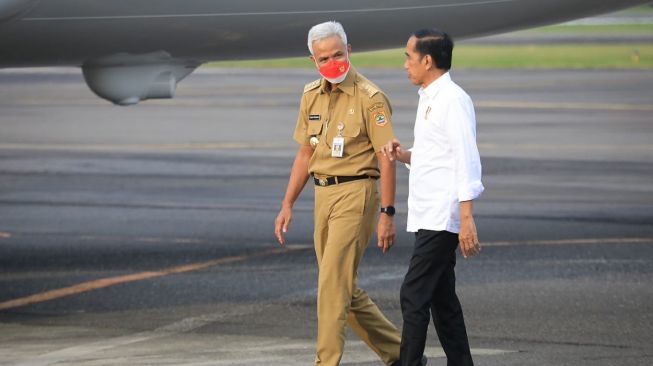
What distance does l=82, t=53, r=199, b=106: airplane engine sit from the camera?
10516 millimetres

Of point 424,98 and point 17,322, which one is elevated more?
point 424,98

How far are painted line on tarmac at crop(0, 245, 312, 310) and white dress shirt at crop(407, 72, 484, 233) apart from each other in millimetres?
3738

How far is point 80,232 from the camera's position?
1259 centimetres

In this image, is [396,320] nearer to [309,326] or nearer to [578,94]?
[309,326]

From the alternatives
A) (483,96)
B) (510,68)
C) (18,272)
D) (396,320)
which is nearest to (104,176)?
(18,272)

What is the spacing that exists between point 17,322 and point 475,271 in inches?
129

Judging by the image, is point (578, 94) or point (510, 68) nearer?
point (578, 94)

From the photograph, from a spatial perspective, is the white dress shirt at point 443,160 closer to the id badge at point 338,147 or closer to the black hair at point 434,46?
the black hair at point 434,46

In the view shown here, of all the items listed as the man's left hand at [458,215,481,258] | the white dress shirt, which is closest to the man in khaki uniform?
the white dress shirt

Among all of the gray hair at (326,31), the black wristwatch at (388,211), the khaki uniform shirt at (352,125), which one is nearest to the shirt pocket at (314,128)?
the khaki uniform shirt at (352,125)

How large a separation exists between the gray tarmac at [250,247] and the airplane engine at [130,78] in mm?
1247

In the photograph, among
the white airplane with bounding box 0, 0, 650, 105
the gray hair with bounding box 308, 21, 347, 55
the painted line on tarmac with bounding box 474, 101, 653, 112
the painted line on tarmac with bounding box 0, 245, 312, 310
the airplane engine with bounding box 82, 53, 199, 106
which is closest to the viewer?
the gray hair with bounding box 308, 21, 347, 55

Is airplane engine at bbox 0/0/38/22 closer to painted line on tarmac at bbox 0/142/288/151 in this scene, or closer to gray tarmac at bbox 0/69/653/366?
gray tarmac at bbox 0/69/653/366

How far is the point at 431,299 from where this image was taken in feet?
22.1
